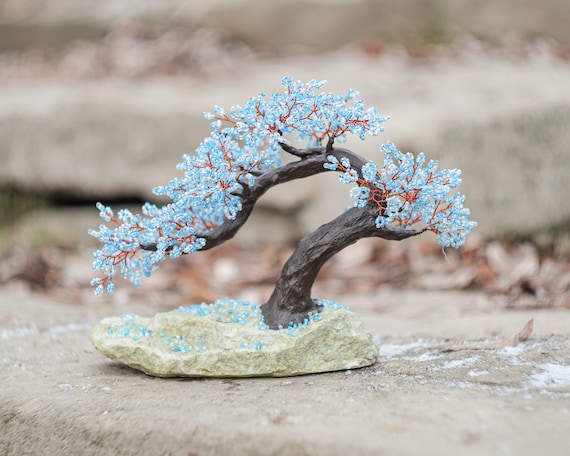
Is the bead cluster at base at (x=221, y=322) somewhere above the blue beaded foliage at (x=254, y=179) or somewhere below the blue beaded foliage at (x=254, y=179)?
below

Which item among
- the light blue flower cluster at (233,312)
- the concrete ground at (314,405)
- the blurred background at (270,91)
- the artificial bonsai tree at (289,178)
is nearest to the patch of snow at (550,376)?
the concrete ground at (314,405)

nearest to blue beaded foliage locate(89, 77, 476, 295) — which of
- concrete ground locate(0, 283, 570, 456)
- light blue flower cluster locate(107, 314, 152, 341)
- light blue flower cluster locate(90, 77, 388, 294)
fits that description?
light blue flower cluster locate(90, 77, 388, 294)

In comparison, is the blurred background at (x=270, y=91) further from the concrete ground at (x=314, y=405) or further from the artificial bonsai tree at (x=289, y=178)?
the artificial bonsai tree at (x=289, y=178)

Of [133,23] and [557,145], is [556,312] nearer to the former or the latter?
[557,145]

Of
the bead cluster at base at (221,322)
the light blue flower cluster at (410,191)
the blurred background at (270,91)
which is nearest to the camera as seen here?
the light blue flower cluster at (410,191)

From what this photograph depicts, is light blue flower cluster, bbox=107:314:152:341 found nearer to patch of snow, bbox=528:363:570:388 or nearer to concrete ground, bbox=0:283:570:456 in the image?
concrete ground, bbox=0:283:570:456

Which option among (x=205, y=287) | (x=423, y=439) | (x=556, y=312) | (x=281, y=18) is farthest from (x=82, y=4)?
(x=423, y=439)
